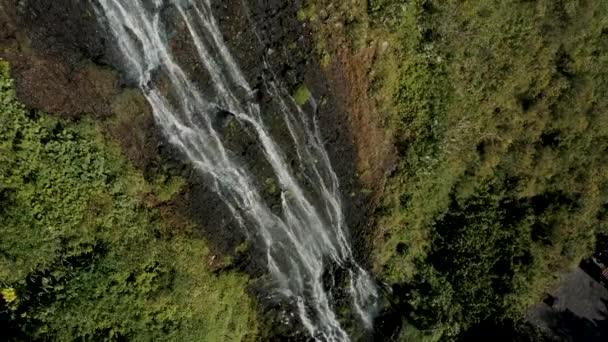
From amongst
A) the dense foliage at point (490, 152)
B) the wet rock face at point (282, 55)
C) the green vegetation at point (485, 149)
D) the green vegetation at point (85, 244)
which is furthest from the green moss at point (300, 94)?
the green vegetation at point (85, 244)

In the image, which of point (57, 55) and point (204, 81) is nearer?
point (57, 55)

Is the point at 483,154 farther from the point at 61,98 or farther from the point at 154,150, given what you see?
the point at 61,98

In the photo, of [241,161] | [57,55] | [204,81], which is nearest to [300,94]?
[241,161]

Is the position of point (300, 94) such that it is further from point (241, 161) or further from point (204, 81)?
point (204, 81)

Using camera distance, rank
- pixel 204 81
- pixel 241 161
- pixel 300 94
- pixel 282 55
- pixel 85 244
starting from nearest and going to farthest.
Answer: pixel 85 244
pixel 204 81
pixel 282 55
pixel 300 94
pixel 241 161

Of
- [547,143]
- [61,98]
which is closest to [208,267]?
[61,98]

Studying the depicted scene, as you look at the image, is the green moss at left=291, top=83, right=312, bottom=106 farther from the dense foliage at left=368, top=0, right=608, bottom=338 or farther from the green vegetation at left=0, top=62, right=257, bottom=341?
the green vegetation at left=0, top=62, right=257, bottom=341

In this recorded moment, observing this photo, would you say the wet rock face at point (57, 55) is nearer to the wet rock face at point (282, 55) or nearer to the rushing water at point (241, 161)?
the rushing water at point (241, 161)
